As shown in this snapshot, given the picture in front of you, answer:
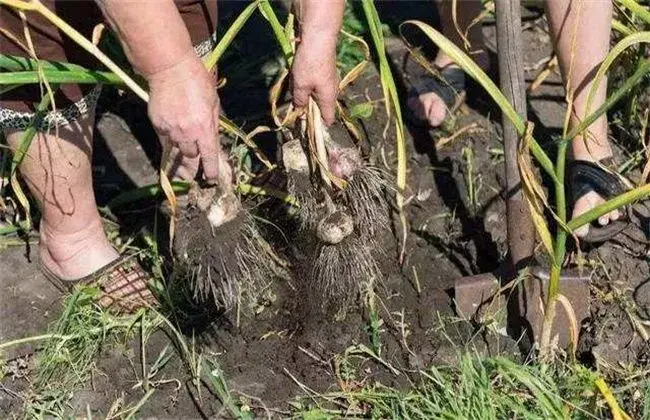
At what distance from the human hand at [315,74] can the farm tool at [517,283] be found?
31cm

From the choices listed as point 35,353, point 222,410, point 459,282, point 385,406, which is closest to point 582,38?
point 459,282

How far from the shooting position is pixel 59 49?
6.00 feet

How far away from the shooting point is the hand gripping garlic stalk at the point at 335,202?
179 centimetres

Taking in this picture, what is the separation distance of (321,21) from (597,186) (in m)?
0.77

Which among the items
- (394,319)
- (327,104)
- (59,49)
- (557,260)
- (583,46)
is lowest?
(394,319)

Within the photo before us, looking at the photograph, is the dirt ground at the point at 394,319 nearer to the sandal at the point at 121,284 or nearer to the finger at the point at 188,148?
the sandal at the point at 121,284

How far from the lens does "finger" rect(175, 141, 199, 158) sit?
1.59 m

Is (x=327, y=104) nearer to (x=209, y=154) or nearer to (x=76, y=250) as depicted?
(x=209, y=154)

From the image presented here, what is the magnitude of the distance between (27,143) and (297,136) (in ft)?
1.63

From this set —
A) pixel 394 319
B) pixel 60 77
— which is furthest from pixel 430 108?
pixel 60 77

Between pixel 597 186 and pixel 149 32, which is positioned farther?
pixel 597 186

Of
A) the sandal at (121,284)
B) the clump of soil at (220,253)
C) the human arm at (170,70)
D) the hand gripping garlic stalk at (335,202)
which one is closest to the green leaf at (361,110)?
the hand gripping garlic stalk at (335,202)

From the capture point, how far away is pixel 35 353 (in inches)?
81.4

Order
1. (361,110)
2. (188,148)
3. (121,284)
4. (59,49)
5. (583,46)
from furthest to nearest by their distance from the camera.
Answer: (361,110), (121,284), (583,46), (59,49), (188,148)
